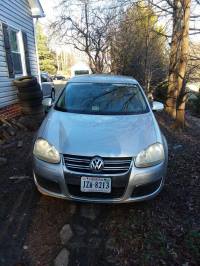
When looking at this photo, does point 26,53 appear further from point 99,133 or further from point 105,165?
point 105,165

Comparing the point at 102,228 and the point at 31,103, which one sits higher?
the point at 31,103

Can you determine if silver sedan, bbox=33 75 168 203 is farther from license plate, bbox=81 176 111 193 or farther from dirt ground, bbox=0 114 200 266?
dirt ground, bbox=0 114 200 266

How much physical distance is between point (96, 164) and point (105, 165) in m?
0.10

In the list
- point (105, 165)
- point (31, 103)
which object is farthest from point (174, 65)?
point (105, 165)

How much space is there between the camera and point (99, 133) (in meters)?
3.24

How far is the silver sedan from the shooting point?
2.92 metres

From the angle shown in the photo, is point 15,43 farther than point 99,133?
Yes

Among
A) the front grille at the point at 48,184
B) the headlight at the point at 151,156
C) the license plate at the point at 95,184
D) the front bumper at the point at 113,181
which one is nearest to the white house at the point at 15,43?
the front grille at the point at 48,184

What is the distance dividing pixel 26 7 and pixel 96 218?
31.3 ft

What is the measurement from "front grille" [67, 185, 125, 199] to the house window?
709cm

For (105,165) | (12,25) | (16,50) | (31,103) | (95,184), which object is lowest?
(31,103)

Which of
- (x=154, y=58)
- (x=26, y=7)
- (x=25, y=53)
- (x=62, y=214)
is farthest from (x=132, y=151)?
(x=154, y=58)

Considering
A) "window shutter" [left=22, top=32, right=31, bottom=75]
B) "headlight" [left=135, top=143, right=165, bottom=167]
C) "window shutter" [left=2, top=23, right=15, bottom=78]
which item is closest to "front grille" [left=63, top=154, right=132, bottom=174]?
"headlight" [left=135, top=143, right=165, bottom=167]

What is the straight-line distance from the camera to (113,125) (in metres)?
3.48
